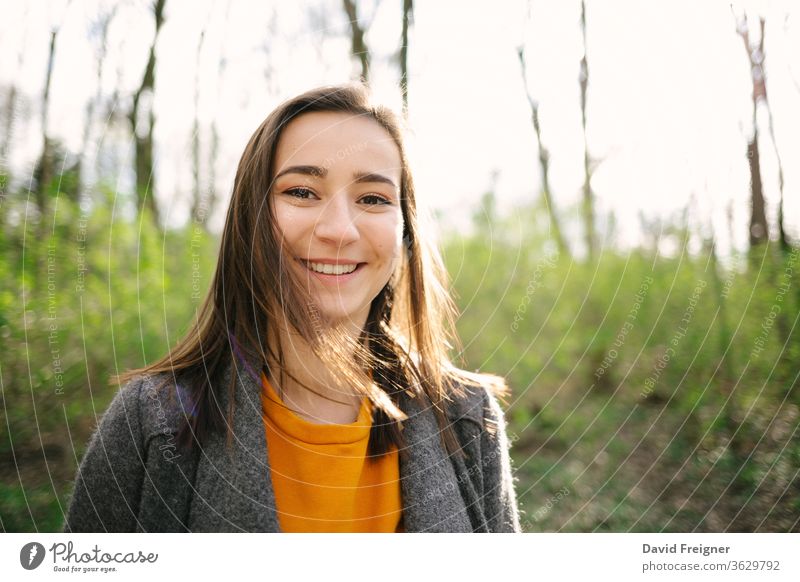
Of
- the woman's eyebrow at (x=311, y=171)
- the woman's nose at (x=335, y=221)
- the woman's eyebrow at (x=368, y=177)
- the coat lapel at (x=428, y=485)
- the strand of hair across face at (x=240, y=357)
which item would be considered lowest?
the coat lapel at (x=428, y=485)

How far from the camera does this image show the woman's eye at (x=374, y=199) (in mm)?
1057

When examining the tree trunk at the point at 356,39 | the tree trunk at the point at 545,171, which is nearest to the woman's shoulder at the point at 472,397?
the tree trunk at the point at 356,39

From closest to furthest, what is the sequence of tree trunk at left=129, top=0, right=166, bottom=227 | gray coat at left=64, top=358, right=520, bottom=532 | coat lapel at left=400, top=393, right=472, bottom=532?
1. gray coat at left=64, top=358, right=520, bottom=532
2. coat lapel at left=400, top=393, right=472, bottom=532
3. tree trunk at left=129, top=0, right=166, bottom=227

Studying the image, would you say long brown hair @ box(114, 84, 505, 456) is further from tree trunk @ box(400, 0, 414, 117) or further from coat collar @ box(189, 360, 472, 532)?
tree trunk @ box(400, 0, 414, 117)

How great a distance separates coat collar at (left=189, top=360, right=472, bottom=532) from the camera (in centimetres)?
98

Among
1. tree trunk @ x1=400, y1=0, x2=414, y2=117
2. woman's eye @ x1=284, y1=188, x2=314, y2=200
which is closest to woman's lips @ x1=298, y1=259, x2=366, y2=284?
woman's eye @ x1=284, y1=188, x2=314, y2=200

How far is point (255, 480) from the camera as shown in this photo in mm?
971

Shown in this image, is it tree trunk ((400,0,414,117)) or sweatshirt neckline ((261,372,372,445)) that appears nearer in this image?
sweatshirt neckline ((261,372,372,445))

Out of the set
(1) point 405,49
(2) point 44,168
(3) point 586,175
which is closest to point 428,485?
(1) point 405,49

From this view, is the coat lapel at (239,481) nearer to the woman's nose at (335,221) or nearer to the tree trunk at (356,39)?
the woman's nose at (335,221)

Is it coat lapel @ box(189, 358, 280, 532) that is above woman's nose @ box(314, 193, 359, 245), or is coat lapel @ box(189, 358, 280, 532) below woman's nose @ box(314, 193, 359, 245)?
below
